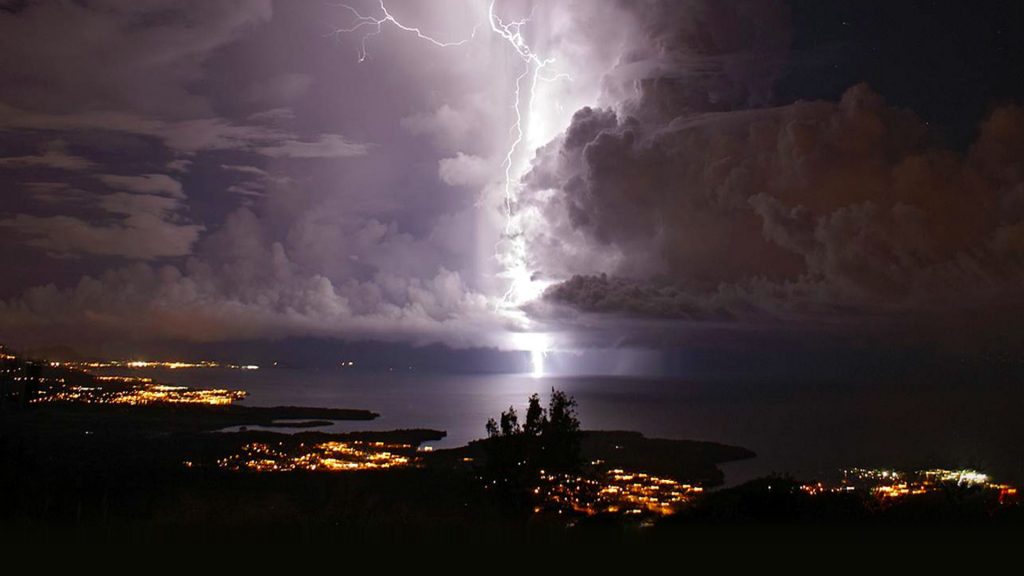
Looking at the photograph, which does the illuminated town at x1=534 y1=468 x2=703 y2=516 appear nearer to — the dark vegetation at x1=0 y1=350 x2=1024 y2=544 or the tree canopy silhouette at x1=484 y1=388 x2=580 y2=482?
the tree canopy silhouette at x1=484 y1=388 x2=580 y2=482

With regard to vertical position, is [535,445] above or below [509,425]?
below

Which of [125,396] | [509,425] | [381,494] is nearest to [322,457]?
[381,494]

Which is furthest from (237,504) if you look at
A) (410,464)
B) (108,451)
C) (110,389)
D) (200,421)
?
(110,389)

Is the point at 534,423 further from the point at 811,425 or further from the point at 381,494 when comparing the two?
the point at 811,425

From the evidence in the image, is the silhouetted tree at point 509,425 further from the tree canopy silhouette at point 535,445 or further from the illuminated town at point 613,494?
the illuminated town at point 613,494

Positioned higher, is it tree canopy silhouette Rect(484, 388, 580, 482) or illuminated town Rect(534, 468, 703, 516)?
tree canopy silhouette Rect(484, 388, 580, 482)

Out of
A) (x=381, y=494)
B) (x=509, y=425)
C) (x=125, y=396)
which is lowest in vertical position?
(x=381, y=494)

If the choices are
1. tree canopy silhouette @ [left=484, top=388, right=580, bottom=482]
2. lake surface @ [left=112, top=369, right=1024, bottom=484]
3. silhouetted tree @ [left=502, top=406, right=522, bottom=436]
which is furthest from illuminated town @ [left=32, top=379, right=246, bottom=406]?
tree canopy silhouette @ [left=484, top=388, right=580, bottom=482]
